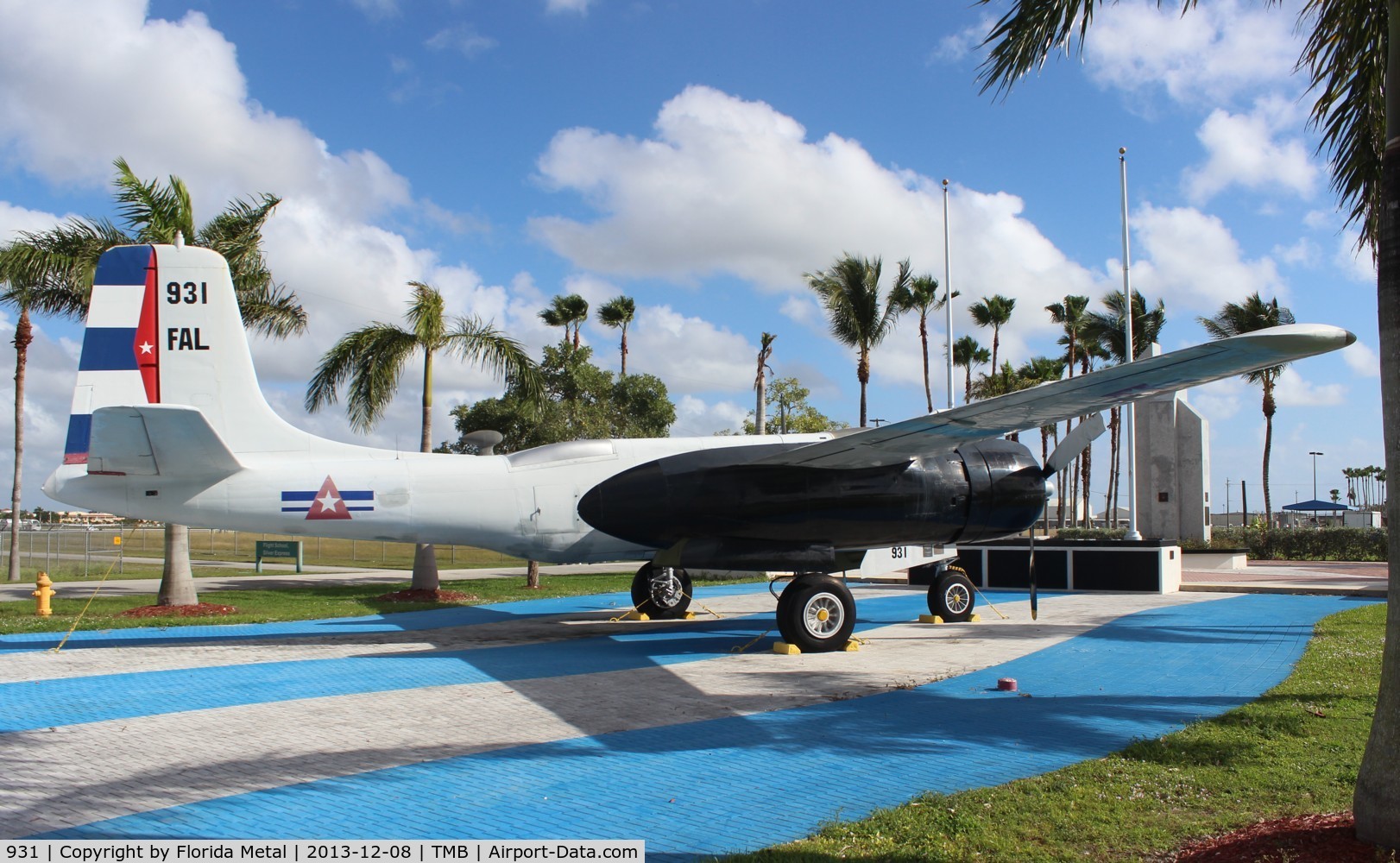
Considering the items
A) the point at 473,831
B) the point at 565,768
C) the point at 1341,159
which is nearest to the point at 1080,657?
the point at 1341,159

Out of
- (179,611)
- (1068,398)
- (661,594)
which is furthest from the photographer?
(179,611)

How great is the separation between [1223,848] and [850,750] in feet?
10.1

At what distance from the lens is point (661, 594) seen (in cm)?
1689

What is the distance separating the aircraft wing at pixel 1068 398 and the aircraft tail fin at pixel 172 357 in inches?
278

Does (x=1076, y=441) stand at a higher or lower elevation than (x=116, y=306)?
lower

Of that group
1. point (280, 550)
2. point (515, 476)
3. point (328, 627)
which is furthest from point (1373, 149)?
point (280, 550)

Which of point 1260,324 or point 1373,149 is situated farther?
point 1260,324

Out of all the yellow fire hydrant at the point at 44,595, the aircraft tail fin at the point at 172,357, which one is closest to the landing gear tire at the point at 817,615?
the aircraft tail fin at the point at 172,357

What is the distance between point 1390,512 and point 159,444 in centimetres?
1196

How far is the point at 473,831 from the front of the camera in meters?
5.50

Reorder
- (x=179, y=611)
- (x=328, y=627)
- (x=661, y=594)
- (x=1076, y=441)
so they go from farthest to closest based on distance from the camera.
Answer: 1. (x=179, y=611)
2. (x=661, y=594)
3. (x=328, y=627)
4. (x=1076, y=441)

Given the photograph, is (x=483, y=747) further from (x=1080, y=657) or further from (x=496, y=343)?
(x=496, y=343)

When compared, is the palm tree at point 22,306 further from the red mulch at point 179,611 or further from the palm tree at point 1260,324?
the palm tree at point 1260,324

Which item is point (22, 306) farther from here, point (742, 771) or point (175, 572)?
point (742, 771)
